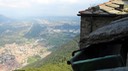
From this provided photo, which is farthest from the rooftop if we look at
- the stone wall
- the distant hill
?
the distant hill

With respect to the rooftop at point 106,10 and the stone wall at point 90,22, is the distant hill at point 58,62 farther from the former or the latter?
the rooftop at point 106,10

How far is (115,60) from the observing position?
467 centimetres

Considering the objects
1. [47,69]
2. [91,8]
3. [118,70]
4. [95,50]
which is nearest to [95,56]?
[95,50]

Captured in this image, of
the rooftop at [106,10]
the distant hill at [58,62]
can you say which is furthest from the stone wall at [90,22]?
the distant hill at [58,62]

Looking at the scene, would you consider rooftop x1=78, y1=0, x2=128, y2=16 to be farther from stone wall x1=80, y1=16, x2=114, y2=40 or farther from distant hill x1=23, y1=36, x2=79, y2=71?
distant hill x1=23, y1=36, x2=79, y2=71

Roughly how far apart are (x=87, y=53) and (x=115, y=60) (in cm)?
75

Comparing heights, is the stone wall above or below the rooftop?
below

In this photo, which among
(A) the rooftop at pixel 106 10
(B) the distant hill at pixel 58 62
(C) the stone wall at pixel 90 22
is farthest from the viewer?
(B) the distant hill at pixel 58 62

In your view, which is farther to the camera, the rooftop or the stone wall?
the stone wall

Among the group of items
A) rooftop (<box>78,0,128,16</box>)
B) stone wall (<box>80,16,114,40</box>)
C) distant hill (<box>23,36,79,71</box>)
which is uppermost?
rooftop (<box>78,0,128,16</box>)

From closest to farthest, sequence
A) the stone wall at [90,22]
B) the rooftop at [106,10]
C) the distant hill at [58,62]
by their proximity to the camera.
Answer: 1. the rooftop at [106,10]
2. the stone wall at [90,22]
3. the distant hill at [58,62]

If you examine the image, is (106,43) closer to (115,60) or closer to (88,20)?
(115,60)

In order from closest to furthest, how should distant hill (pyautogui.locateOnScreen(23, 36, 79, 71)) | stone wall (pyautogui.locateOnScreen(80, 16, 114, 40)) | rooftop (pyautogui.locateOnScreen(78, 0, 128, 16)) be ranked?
rooftop (pyautogui.locateOnScreen(78, 0, 128, 16)) < stone wall (pyautogui.locateOnScreen(80, 16, 114, 40)) < distant hill (pyautogui.locateOnScreen(23, 36, 79, 71))

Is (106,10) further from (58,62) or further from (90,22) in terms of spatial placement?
(58,62)
